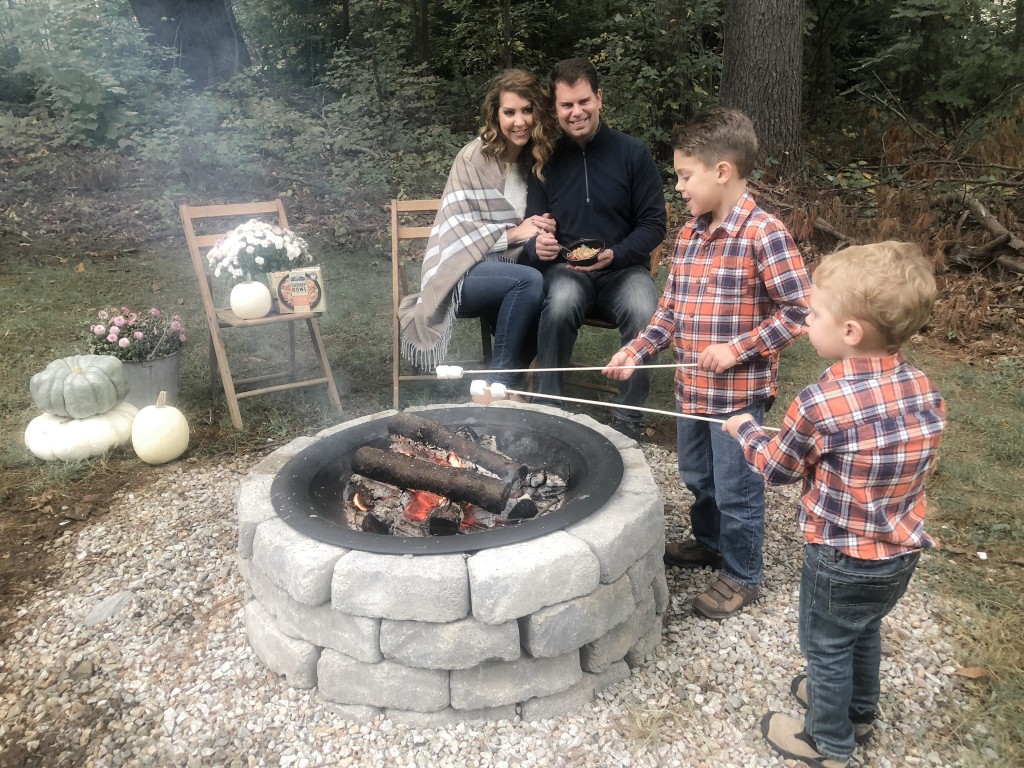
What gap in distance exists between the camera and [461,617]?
196 centimetres

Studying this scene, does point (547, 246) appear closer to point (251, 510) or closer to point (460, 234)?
point (460, 234)

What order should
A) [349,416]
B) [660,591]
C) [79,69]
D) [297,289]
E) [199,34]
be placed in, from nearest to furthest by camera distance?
[660,591] < [297,289] < [349,416] < [79,69] < [199,34]

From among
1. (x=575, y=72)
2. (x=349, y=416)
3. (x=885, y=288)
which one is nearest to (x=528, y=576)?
(x=885, y=288)

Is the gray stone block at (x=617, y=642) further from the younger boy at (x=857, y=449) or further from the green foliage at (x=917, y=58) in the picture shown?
the green foliage at (x=917, y=58)

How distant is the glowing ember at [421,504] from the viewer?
101 inches

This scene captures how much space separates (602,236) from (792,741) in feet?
8.14

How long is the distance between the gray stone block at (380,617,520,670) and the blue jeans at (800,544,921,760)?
75 centimetres

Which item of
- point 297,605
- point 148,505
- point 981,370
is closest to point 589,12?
point 981,370

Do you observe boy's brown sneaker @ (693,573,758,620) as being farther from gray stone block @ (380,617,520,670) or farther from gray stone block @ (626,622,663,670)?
gray stone block @ (380,617,520,670)

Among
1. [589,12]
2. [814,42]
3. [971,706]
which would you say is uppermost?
[589,12]

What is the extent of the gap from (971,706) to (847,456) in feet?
3.56

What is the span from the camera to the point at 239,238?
404cm

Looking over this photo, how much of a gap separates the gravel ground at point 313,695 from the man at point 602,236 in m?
1.32

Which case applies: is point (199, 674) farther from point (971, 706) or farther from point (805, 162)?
point (805, 162)
